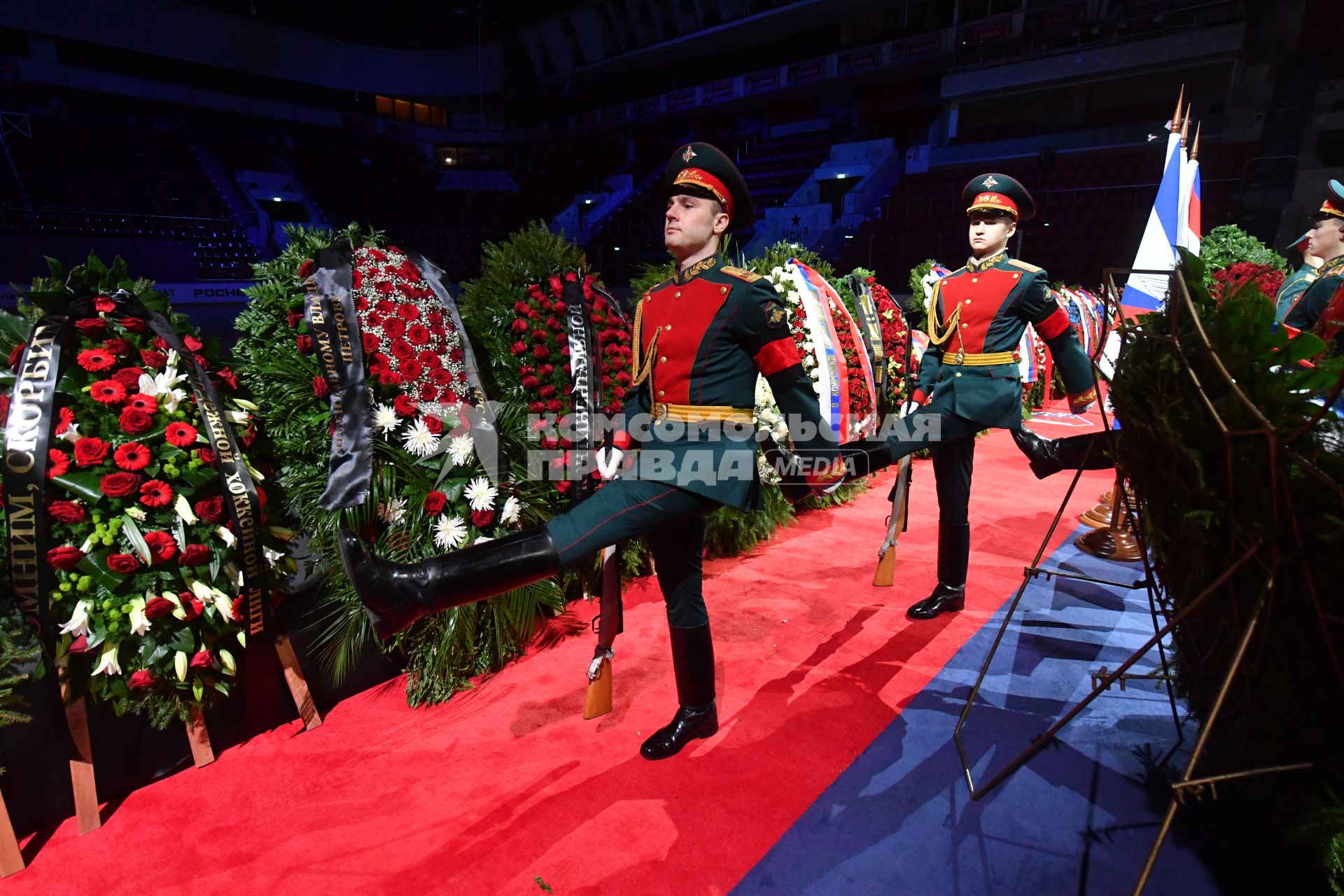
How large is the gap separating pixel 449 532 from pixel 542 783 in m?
0.84

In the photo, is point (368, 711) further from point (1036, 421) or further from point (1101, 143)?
point (1101, 143)

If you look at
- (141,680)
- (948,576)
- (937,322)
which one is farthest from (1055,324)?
(141,680)

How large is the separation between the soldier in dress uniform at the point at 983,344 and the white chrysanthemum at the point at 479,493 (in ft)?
4.39

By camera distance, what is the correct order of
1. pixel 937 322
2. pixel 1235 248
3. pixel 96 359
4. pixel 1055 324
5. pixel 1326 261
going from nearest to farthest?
pixel 96 359 → pixel 1055 324 → pixel 937 322 → pixel 1326 261 → pixel 1235 248

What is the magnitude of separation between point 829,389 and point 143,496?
10.5 ft

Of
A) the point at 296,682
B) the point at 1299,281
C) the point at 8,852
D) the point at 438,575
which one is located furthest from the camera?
the point at 1299,281

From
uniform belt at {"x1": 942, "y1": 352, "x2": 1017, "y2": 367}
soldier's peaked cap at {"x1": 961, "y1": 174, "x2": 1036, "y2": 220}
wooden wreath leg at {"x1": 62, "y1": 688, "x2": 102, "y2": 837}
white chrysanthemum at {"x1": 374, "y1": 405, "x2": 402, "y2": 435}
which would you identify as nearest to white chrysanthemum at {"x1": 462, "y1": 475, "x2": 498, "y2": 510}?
white chrysanthemum at {"x1": 374, "y1": 405, "x2": 402, "y2": 435}

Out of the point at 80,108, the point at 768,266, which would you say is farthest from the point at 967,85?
the point at 80,108

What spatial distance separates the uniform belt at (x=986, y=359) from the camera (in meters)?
2.59

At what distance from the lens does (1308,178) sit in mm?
10000

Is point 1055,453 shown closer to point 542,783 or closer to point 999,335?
point 999,335

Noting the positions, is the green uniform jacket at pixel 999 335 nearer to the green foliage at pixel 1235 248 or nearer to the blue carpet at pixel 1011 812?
the blue carpet at pixel 1011 812

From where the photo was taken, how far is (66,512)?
166 cm

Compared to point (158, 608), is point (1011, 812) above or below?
below
